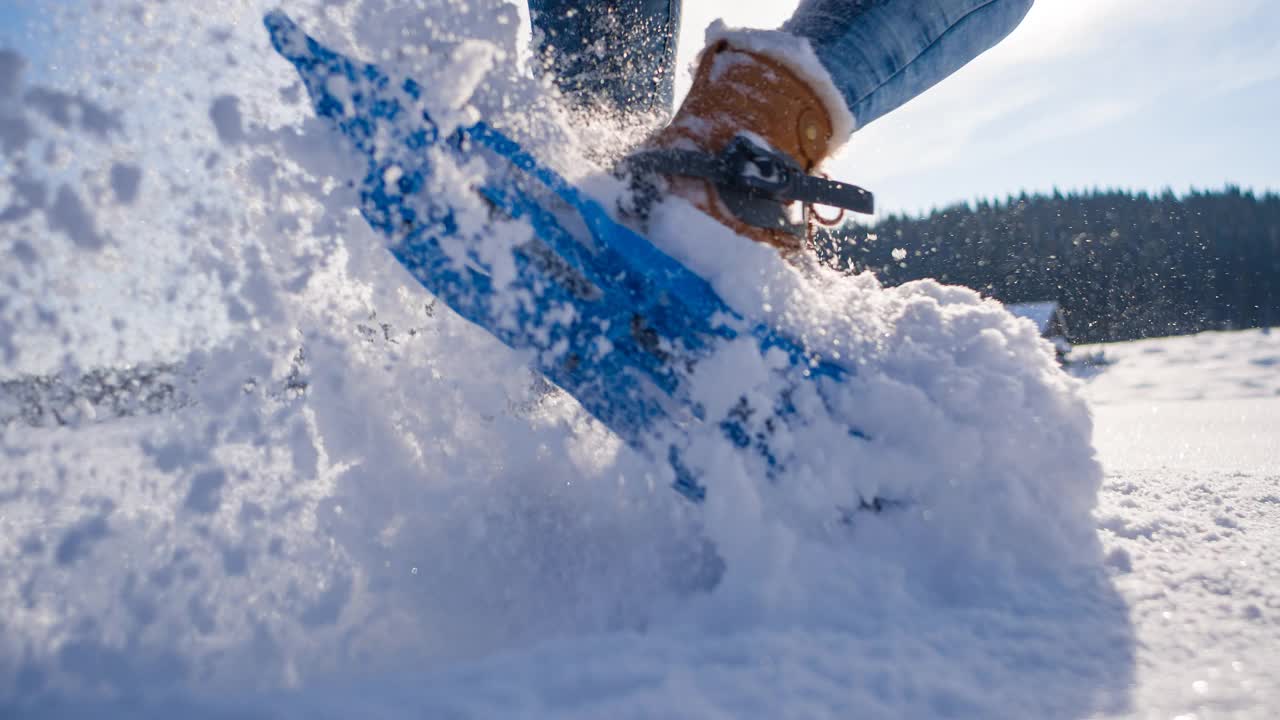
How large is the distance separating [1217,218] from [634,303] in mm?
26995

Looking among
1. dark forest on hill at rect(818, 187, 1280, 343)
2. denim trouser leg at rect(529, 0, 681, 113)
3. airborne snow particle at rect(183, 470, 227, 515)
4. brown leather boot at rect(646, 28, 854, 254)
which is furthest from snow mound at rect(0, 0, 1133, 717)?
dark forest on hill at rect(818, 187, 1280, 343)

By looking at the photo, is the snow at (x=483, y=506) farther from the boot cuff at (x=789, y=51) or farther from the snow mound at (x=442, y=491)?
the boot cuff at (x=789, y=51)

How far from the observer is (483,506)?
0.85m

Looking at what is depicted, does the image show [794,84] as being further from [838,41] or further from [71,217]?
[71,217]

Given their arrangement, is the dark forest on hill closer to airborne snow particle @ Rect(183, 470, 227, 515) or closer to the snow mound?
the snow mound

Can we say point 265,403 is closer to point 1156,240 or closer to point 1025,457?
point 1025,457

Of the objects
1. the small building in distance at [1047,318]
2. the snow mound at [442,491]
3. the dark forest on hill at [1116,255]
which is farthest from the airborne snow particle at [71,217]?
the dark forest on hill at [1116,255]

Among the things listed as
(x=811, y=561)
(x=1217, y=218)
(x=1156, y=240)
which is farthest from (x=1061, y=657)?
(x=1217, y=218)

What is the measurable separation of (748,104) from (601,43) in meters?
0.32

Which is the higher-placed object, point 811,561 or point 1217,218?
point 1217,218

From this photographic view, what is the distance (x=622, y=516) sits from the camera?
84 cm

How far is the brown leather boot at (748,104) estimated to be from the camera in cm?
103

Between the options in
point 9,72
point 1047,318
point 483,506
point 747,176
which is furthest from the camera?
point 1047,318

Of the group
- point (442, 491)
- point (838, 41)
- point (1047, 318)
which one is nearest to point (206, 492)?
point (442, 491)
